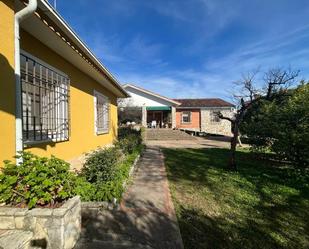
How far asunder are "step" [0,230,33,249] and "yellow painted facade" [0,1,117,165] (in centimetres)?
112

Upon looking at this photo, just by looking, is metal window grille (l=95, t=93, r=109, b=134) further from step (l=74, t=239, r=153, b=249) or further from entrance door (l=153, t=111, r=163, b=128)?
entrance door (l=153, t=111, r=163, b=128)

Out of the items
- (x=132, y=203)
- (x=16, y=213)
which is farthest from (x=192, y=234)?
(x=16, y=213)

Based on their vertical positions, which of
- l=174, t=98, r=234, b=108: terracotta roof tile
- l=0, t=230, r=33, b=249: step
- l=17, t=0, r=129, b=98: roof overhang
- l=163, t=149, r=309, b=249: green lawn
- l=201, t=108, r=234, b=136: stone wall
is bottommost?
l=163, t=149, r=309, b=249: green lawn

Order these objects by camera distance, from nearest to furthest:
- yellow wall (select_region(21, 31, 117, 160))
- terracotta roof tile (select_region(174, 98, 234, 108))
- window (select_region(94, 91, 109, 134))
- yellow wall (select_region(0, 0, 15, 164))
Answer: yellow wall (select_region(0, 0, 15, 164)), yellow wall (select_region(21, 31, 117, 160)), window (select_region(94, 91, 109, 134)), terracotta roof tile (select_region(174, 98, 234, 108))

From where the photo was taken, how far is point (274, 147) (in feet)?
29.8

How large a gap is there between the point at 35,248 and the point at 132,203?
222 centimetres

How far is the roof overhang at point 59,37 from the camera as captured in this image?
14.3ft

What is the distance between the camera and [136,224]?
3967 millimetres

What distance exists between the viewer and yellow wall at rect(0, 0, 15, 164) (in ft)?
11.7

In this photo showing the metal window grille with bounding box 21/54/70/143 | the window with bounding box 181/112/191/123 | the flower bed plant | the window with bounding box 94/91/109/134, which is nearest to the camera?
the flower bed plant

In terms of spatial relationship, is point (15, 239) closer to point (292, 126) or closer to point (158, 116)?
point (292, 126)

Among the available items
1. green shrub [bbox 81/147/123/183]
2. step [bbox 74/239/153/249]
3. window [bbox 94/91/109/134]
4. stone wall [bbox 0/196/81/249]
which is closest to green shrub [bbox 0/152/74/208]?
stone wall [bbox 0/196/81/249]

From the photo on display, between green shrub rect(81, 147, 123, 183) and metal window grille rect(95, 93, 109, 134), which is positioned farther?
metal window grille rect(95, 93, 109, 134)

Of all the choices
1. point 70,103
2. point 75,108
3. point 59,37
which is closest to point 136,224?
point 59,37
